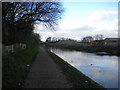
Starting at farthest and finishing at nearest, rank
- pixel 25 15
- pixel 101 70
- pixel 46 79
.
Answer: pixel 25 15 → pixel 101 70 → pixel 46 79

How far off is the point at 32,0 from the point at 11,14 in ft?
9.53

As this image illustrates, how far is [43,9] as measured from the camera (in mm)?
18406

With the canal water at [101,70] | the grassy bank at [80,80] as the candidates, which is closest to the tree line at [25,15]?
the canal water at [101,70]

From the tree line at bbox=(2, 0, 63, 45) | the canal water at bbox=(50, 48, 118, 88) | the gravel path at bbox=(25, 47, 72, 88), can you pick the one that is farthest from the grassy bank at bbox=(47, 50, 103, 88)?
the tree line at bbox=(2, 0, 63, 45)

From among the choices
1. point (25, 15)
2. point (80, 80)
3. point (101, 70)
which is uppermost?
point (25, 15)

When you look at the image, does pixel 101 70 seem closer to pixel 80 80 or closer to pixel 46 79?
→ pixel 80 80

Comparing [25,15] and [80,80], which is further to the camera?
[25,15]

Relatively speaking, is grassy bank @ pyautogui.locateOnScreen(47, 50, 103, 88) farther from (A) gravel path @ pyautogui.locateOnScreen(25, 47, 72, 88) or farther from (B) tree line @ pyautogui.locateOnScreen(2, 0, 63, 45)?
(B) tree line @ pyautogui.locateOnScreen(2, 0, 63, 45)

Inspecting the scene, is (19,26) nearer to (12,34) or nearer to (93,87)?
(12,34)

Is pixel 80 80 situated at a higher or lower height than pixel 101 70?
higher

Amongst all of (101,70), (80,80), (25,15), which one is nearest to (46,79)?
(80,80)

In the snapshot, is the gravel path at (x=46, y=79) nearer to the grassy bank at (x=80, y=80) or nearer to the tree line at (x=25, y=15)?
the grassy bank at (x=80, y=80)

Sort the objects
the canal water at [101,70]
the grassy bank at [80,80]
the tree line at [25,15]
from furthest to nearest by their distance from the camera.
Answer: the tree line at [25,15], the canal water at [101,70], the grassy bank at [80,80]

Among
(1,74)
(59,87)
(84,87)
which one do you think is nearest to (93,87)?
(84,87)
